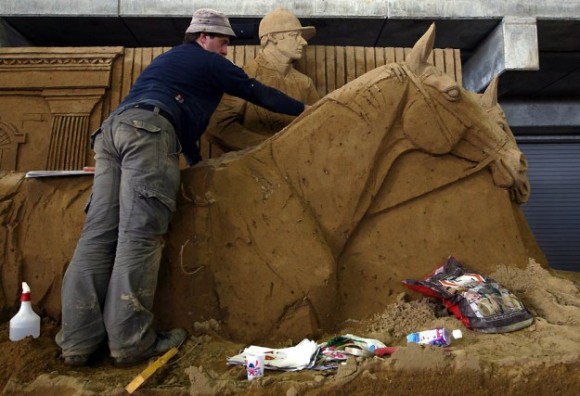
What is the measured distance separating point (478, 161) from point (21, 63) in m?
3.91

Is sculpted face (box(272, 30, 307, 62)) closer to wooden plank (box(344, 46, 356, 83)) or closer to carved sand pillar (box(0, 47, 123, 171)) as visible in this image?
wooden plank (box(344, 46, 356, 83))

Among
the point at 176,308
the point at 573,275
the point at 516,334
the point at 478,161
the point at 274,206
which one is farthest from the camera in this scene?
the point at 573,275

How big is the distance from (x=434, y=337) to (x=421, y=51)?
1.69 meters

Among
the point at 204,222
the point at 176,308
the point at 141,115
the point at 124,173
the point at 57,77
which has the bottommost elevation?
the point at 176,308

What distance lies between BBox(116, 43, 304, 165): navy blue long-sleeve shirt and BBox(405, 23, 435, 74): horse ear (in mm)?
925

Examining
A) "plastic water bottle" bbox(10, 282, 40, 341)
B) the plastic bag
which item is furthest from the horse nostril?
"plastic water bottle" bbox(10, 282, 40, 341)

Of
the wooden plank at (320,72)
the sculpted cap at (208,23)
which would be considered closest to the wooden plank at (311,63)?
the wooden plank at (320,72)

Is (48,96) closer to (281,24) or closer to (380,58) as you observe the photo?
(281,24)

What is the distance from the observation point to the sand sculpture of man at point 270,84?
3.59m

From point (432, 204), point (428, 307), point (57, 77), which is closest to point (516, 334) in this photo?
point (428, 307)

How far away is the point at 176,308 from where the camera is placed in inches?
98.5

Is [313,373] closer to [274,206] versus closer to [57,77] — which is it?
[274,206]

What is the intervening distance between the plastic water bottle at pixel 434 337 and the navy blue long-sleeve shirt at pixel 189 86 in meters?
1.59

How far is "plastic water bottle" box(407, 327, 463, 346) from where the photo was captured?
2125mm
